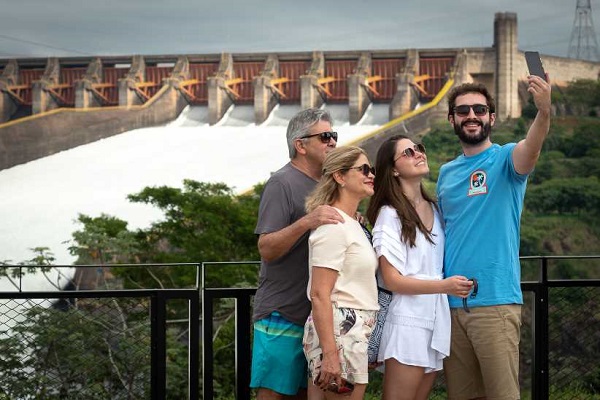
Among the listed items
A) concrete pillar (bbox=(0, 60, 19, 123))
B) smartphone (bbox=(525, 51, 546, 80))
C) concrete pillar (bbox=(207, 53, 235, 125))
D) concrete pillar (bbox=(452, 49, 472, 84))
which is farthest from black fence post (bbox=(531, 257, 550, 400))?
concrete pillar (bbox=(0, 60, 19, 123))

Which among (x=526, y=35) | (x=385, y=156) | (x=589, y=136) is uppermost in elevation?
(x=526, y=35)

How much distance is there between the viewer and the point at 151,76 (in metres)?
38.7

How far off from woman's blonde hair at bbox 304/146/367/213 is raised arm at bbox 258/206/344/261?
0.18ft

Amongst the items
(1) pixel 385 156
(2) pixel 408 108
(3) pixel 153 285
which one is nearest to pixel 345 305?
(1) pixel 385 156

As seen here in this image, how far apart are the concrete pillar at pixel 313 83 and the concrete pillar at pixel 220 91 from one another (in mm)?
2778

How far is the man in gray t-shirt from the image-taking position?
331cm

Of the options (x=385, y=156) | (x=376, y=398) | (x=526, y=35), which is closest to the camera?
(x=385, y=156)

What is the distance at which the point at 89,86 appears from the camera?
37.1m

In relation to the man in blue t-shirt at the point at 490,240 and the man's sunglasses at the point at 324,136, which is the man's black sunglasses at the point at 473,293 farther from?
the man's sunglasses at the point at 324,136

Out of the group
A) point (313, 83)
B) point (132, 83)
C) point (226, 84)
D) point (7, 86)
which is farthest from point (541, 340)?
point (7, 86)

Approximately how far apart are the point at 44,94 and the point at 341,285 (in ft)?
117

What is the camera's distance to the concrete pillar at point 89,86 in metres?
36.9

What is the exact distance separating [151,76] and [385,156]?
36073 millimetres

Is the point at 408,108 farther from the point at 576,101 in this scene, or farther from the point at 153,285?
the point at 153,285
